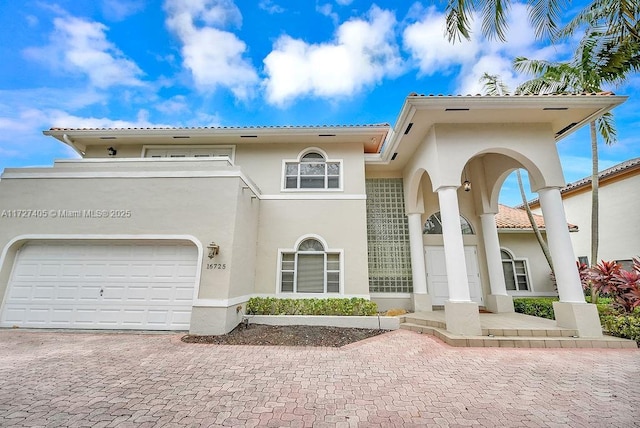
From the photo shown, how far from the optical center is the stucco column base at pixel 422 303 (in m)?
9.95

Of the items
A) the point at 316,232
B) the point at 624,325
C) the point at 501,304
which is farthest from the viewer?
the point at 316,232

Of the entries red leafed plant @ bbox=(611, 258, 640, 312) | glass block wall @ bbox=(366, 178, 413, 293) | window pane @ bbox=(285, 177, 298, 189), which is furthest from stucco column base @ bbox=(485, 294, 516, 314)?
window pane @ bbox=(285, 177, 298, 189)

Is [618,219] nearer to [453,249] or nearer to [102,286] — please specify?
[453,249]

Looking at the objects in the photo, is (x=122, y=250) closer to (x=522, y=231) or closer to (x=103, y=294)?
(x=103, y=294)

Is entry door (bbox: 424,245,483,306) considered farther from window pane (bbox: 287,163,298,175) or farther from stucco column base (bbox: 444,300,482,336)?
window pane (bbox: 287,163,298,175)

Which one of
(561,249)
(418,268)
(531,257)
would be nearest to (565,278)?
(561,249)

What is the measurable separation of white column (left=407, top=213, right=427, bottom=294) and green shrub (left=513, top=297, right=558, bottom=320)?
3972 mm

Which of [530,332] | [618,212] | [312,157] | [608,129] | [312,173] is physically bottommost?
[530,332]

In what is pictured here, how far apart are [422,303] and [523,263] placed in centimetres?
620

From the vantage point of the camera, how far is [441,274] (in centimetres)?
1086

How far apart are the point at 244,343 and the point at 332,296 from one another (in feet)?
12.2

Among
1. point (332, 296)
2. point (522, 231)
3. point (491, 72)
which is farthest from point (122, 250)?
point (491, 72)

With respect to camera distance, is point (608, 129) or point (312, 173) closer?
point (312, 173)

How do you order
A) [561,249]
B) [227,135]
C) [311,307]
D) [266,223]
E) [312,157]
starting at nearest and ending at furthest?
[561,249] → [311,307] → [266,223] → [227,135] → [312,157]
